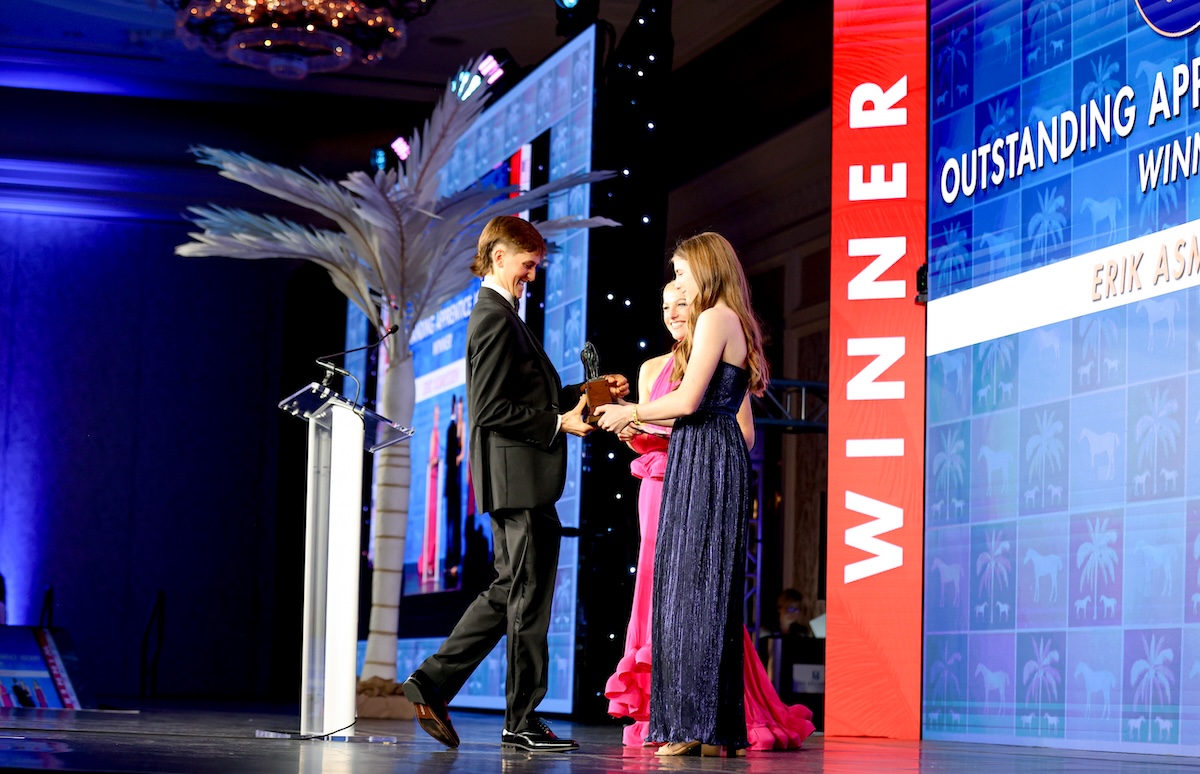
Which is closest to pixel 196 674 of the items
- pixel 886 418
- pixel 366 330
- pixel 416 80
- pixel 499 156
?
pixel 366 330

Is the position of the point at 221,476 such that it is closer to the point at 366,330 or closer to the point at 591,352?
the point at 366,330

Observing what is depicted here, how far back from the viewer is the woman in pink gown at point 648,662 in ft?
14.6

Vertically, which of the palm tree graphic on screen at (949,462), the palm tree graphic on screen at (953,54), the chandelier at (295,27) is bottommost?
the palm tree graphic on screen at (949,462)

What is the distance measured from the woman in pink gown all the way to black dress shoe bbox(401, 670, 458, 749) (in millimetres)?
752

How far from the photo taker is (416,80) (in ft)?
37.5

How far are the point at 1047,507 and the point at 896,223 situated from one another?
1.43m

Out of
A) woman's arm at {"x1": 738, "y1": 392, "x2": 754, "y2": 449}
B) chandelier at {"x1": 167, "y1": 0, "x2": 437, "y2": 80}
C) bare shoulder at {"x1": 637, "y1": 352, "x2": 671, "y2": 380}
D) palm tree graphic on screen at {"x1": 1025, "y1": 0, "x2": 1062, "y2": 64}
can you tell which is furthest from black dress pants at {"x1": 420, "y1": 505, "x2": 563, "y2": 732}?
chandelier at {"x1": 167, "y1": 0, "x2": 437, "y2": 80}

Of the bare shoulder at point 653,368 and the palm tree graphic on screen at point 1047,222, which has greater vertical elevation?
the palm tree graphic on screen at point 1047,222

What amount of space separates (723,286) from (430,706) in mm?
1398

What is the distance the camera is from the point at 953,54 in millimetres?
5859

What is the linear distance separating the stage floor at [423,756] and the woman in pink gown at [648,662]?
0.35 ft

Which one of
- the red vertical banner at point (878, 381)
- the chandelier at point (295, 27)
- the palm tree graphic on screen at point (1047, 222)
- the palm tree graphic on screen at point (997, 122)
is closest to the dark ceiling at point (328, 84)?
the chandelier at point (295, 27)

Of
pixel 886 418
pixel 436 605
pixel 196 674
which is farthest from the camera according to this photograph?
pixel 196 674

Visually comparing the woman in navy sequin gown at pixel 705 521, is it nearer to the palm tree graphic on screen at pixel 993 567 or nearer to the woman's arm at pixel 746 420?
the woman's arm at pixel 746 420
